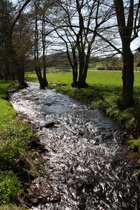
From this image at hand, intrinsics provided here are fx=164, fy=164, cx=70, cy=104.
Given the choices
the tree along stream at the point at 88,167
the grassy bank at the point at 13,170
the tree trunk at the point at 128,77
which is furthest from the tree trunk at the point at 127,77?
the grassy bank at the point at 13,170

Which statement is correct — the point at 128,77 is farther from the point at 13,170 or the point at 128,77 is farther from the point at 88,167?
the point at 13,170

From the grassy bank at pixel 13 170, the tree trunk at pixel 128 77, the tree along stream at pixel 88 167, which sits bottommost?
the tree along stream at pixel 88 167

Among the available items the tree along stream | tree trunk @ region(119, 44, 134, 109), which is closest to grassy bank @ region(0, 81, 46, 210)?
the tree along stream

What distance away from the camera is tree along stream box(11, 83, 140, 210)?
4.40 meters

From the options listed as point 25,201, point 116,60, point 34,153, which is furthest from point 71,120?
point 25,201

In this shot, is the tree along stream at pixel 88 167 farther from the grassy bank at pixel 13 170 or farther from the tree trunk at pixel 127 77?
the tree trunk at pixel 127 77

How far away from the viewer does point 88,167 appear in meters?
5.85

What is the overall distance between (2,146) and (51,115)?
22.6ft

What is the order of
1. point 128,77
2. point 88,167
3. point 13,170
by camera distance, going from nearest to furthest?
point 13,170, point 88,167, point 128,77

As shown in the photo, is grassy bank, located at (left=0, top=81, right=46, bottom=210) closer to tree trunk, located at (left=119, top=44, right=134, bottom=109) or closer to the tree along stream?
the tree along stream

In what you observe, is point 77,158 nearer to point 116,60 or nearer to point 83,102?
point 116,60

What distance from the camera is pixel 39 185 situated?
4.82 metres

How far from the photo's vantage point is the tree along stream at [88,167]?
4.40 meters

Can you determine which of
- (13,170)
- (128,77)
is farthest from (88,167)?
(128,77)
